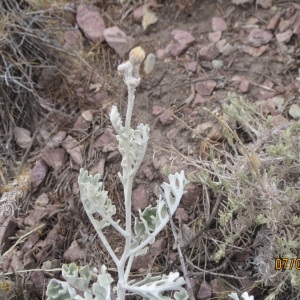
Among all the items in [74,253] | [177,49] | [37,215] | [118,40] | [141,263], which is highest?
[118,40]

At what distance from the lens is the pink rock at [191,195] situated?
229cm

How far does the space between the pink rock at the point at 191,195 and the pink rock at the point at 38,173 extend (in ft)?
2.31

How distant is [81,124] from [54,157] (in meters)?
0.22

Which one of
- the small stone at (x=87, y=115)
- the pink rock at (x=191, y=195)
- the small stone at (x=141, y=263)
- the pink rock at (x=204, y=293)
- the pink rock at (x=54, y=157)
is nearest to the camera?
the pink rock at (x=204, y=293)

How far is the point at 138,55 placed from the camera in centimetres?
148

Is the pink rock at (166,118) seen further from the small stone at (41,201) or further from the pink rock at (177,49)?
the small stone at (41,201)

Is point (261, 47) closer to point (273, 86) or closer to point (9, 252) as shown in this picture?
point (273, 86)

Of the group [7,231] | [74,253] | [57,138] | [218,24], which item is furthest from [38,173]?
[218,24]

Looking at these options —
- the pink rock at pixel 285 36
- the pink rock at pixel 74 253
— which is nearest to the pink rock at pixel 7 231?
the pink rock at pixel 74 253

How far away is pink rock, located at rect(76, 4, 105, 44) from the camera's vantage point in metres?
2.88

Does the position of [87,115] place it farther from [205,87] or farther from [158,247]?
[158,247]

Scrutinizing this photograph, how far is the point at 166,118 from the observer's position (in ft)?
8.37

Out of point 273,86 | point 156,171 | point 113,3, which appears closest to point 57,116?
point 156,171
